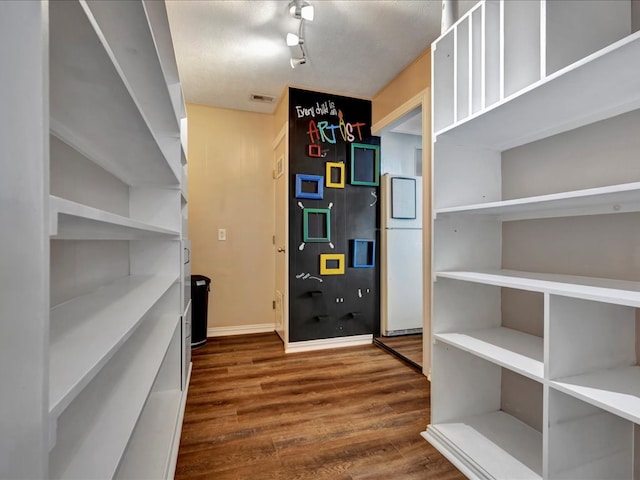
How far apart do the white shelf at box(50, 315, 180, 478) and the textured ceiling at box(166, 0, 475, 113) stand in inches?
80.2

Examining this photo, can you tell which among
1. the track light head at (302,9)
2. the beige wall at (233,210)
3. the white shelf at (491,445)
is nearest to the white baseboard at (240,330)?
the beige wall at (233,210)

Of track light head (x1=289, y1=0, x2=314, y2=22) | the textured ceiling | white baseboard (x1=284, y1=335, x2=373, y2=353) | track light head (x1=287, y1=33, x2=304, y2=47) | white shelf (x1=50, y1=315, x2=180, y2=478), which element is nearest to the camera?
white shelf (x1=50, y1=315, x2=180, y2=478)

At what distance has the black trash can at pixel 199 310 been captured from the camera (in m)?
3.06

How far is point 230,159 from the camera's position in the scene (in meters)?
3.53

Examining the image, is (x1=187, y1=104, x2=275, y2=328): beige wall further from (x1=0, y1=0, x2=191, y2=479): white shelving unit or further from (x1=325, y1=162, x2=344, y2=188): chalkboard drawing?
(x1=0, y1=0, x2=191, y2=479): white shelving unit

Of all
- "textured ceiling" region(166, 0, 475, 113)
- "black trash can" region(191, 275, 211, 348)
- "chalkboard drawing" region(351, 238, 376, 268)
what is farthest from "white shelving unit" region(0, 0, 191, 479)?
"chalkboard drawing" region(351, 238, 376, 268)

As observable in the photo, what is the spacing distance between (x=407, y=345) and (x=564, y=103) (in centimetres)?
241

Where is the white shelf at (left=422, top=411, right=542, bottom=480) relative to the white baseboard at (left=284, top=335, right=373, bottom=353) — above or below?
above

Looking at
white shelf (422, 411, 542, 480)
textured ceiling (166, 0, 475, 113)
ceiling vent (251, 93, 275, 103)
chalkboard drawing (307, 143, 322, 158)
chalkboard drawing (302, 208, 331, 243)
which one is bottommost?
white shelf (422, 411, 542, 480)

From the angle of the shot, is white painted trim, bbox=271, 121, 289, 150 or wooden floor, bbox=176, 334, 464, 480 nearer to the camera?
wooden floor, bbox=176, 334, 464, 480

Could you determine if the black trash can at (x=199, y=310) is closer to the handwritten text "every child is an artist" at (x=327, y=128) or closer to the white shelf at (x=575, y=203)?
the handwritten text "every child is an artist" at (x=327, y=128)

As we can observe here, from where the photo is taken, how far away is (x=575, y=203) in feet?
3.87

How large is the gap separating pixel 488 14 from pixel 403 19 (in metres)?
0.77

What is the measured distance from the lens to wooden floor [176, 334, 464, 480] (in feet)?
4.80
